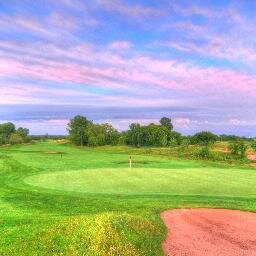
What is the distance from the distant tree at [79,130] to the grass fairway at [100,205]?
4122 inches

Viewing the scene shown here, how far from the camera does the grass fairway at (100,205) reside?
13492 millimetres

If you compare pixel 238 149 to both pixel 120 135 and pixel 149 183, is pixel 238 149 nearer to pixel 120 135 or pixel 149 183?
pixel 149 183

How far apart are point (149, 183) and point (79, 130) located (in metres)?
120

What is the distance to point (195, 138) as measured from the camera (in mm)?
112188

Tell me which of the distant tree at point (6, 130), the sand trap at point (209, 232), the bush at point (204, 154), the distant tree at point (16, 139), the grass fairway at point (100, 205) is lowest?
the sand trap at point (209, 232)

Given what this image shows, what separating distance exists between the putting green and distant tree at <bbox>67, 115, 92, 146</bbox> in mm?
111028

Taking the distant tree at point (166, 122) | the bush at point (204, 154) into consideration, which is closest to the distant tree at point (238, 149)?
the bush at point (204, 154)

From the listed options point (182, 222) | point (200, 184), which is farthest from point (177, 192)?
point (182, 222)

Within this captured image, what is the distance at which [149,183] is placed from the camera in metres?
28.5

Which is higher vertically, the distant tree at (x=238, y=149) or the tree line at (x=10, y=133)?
the tree line at (x=10, y=133)

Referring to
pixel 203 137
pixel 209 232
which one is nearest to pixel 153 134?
pixel 203 137

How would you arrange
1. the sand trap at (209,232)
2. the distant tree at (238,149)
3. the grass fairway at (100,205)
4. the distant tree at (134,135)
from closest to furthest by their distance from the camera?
the grass fairway at (100,205), the sand trap at (209,232), the distant tree at (238,149), the distant tree at (134,135)

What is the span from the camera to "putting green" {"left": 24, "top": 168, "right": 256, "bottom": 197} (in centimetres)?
2573

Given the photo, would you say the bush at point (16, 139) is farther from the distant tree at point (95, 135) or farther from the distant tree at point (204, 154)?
the distant tree at point (204, 154)
